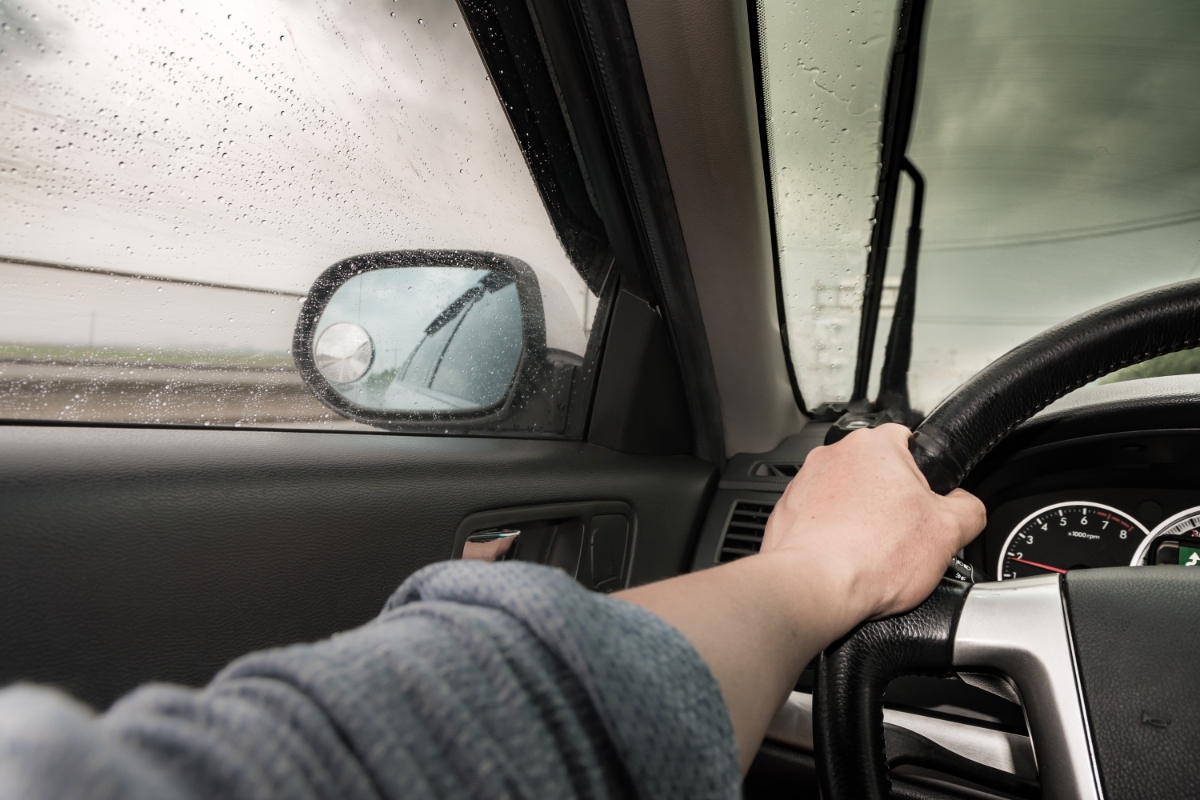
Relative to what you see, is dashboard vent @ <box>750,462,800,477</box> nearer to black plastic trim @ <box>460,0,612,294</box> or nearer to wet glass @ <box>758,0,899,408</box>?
wet glass @ <box>758,0,899,408</box>

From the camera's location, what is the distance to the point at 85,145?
809 millimetres

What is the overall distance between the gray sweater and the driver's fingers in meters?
0.56

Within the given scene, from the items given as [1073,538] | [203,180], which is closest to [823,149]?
[1073,538]

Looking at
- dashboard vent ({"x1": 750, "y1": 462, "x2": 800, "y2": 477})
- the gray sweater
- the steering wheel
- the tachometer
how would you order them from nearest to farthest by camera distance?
the gray sweater
the steering wheel
the tachometer
dashboard vent ({"x1": 750, "y1": 462, "x2": 800, "y2": 477})

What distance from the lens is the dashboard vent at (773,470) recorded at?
1791 mm

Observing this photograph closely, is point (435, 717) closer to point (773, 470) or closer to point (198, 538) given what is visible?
point (198, 538)

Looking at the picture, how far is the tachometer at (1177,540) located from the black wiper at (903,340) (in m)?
0.58

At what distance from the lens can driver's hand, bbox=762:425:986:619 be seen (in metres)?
0.72

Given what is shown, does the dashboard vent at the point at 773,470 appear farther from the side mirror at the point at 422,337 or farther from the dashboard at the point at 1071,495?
the side mirror at the point at 422,337

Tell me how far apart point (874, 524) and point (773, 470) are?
1096 mm

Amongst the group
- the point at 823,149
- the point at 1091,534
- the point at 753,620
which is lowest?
the point at 1091,534

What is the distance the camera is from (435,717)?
11.4 inches

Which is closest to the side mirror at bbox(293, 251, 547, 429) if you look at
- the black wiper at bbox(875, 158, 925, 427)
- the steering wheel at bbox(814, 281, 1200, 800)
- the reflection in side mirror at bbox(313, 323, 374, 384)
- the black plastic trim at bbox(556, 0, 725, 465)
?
the reflection in side mirror at bbox(313, 323, 374, 384)

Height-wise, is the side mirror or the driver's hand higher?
the side mirror
